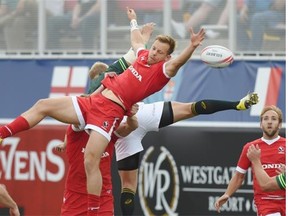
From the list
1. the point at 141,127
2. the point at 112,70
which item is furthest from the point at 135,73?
the point at 141,127

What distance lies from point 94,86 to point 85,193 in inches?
53.1

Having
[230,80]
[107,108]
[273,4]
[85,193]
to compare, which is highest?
[273,4]

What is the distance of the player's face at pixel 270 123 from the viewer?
11531 millimetres

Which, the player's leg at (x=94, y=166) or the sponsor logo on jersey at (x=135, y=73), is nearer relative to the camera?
the player's leg at (x=94, y=166)

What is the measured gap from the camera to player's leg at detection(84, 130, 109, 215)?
10914 mm

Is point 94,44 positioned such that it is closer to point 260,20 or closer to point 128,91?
point 260,20

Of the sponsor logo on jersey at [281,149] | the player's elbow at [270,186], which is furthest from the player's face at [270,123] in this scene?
the player's elbow at [270,186]

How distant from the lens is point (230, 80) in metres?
15.5

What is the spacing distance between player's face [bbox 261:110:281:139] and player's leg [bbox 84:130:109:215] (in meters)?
1.74

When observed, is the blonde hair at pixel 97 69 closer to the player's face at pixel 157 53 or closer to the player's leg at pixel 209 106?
the player's leg at pixel 209 106

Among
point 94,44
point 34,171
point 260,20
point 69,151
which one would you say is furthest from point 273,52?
point 69,151

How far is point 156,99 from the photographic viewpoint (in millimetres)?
15602

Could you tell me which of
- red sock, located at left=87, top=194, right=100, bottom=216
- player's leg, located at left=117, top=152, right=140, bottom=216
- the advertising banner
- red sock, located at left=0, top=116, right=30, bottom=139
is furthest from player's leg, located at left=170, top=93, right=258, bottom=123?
the advertising banner

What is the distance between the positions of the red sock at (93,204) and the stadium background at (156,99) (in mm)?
4332
